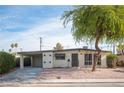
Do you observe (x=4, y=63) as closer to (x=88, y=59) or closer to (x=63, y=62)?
(x=63, y=62)

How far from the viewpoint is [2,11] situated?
62.6ft

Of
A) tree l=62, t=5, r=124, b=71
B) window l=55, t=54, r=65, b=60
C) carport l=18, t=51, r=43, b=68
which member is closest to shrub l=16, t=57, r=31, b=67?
carport l=18, t=51, r=43, b=68

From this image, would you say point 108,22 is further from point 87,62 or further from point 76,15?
point 87,62

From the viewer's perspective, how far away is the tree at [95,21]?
20.8 metres

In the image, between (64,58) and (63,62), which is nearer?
(63,62)

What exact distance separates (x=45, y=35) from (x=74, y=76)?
3205mm

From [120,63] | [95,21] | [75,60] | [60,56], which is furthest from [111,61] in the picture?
[95,21]

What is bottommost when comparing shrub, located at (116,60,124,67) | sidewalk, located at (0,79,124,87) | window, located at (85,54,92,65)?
sidewalk, located at (0,79,124,87)

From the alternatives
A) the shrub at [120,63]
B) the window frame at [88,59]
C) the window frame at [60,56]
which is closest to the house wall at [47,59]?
the window frame at [60,56]

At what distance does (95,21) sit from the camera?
21109mm

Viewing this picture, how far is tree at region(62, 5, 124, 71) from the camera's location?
2078cm

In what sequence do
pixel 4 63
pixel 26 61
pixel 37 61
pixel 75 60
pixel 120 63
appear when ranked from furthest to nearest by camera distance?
pixel 26 61, pixel 37 61, pixel 75 60, pixel 120 63, pixel 4 63

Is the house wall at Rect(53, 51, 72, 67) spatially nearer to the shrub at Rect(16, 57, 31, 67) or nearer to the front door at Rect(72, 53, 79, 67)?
the front door at Rect(72, 53, 79, 67)
